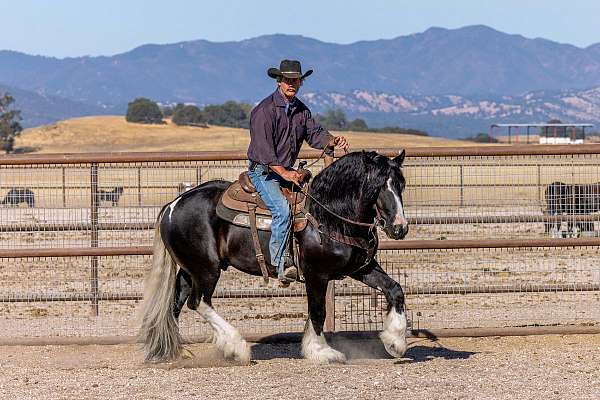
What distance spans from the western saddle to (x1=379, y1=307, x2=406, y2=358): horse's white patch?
1015 mm

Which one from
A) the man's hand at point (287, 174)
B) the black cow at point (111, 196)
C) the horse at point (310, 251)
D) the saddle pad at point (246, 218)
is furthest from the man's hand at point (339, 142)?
the black cow at point (111, 196)

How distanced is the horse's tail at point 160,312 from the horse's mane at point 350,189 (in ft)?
4.57

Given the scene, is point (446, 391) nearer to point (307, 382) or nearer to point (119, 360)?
point (307, 382)

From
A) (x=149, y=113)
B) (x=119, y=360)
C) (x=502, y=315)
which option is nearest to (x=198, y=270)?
(x=119, y=360)

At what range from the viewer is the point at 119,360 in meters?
9.80

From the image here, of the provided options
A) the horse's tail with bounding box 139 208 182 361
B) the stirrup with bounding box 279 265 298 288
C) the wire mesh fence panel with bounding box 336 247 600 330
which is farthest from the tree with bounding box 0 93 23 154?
the stirrup with bounding box 279 265 298 288

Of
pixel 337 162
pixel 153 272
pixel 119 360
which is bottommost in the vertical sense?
pixel 119 360

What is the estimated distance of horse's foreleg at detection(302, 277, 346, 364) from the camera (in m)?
9.08

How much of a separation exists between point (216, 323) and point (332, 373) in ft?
3.84

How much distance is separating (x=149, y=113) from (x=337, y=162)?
91913mm

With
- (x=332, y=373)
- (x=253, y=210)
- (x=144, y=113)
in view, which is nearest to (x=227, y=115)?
(x=144, y=113)

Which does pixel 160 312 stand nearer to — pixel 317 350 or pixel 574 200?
pixel 317 350

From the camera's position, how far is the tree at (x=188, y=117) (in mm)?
98819

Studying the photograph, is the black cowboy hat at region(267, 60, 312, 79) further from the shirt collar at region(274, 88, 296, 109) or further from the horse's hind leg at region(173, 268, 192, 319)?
the horse's hind leg at region(173, 268, 192, 319)
